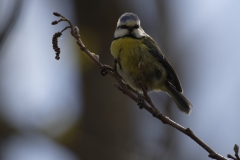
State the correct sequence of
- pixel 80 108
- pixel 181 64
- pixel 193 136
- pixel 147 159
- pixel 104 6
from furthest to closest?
pixel 181 64 < pixel 104 6 < pixel 80 108 < pixel 147 159 < pixel 193 136

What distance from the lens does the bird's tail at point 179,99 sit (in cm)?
336

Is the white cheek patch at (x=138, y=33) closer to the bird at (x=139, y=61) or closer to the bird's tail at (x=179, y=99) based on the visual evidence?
the bird at (x=139, y=61)

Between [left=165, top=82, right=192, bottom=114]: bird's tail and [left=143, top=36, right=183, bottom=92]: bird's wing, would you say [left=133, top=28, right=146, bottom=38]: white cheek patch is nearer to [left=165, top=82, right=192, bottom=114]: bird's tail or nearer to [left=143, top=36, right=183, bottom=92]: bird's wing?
[left=143, top=36, right=183, bottom=92]: bird's wing

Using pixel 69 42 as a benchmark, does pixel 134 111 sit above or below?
below

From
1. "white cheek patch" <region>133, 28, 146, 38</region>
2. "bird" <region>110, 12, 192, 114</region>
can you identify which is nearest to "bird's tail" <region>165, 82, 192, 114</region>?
"bird" <region>110, 12, 192, 114</region>

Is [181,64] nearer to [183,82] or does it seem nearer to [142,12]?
[183,82]

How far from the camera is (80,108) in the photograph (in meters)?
4.70

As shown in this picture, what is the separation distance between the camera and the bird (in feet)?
10.3

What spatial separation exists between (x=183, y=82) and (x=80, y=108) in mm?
1303

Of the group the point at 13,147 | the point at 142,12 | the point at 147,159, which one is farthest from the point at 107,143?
the point at 142,12

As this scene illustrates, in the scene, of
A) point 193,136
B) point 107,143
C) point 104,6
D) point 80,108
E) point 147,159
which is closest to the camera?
point 193,136

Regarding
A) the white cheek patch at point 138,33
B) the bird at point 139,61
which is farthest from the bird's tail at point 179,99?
the white cheek patch at point 138,33

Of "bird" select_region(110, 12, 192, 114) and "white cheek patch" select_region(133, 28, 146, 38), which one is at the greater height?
"white cheek patch" select_region(133, 28, 146, 38)

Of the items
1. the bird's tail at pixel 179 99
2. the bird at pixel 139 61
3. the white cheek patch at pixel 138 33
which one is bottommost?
the bird's tail at pixel 179 99
